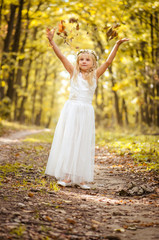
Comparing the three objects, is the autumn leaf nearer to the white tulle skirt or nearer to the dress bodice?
the dress bodice

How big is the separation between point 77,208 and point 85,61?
2847mm

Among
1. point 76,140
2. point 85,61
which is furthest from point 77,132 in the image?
point 85,61

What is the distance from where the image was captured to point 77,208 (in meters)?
3.65

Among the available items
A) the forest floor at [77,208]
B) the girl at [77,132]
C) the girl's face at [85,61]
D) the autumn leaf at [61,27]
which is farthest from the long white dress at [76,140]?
the autumn leaf at [61,27]

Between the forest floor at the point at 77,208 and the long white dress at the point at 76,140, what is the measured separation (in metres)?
0.31

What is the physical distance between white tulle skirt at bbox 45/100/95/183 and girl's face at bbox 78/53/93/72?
70cm

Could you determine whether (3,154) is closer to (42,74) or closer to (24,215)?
(24,215)

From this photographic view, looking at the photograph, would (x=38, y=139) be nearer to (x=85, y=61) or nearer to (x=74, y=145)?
(x=74, y=145)

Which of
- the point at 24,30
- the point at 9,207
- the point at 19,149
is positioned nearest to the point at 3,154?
the point at 19,149

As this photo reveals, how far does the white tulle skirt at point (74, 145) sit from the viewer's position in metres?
5.06

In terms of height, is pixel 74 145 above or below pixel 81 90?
below

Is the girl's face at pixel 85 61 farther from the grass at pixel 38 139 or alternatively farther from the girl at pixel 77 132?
the grass at pixel 38 139

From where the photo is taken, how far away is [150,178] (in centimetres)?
561

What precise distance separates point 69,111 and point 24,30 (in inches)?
679
